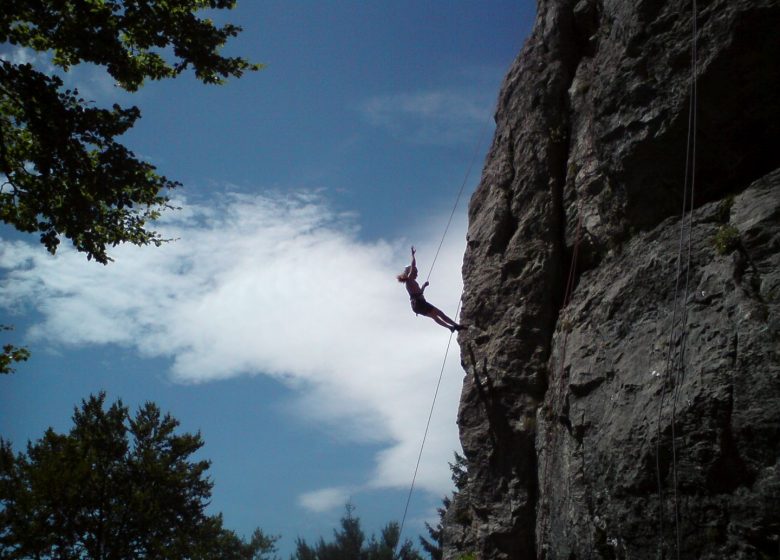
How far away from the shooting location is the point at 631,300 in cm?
848

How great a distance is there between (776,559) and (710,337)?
2318 mm

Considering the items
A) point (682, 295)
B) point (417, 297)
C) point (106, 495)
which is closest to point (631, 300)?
point (682, 295)

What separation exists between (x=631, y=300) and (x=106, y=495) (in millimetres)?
19879

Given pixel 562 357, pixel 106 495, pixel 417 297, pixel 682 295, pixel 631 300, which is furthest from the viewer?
pixel 106 495

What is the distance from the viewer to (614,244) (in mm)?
9492

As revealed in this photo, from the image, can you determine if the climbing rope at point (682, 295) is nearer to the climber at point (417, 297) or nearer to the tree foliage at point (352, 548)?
the climber at point (417, 297)

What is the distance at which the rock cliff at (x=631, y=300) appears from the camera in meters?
6.59

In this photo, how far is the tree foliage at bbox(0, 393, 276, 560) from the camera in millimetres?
19906

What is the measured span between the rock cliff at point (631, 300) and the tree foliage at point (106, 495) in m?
14.3

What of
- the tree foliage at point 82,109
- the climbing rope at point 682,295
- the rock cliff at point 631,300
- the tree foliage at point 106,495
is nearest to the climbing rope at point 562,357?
the rock cliff at point 631,300

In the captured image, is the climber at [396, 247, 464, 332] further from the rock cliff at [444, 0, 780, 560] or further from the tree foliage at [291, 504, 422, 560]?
the tree foliage at [291, 504, 422, 560]

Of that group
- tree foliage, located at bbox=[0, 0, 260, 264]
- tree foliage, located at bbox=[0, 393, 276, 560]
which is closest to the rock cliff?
tree foliage, located at bbox=[0, 0, 260, 264]

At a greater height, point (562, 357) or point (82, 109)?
point (82, 109)

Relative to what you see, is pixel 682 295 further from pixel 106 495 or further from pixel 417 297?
pixel 106 495
